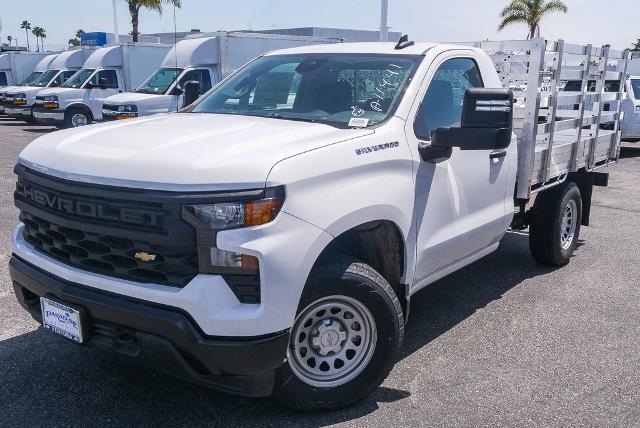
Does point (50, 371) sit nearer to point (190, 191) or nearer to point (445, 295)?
point (190, 191)

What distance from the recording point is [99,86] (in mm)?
18031

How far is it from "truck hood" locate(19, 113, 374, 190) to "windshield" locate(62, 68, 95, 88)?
16771 mm

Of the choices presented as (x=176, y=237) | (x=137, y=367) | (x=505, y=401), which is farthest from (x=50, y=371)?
(x=505, y=401)

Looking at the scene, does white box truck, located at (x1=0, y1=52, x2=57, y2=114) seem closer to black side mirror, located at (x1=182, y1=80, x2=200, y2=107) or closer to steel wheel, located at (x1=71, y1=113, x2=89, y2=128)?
steel wheel, located at (x1=71, y1=113, x2=89, y2=128)

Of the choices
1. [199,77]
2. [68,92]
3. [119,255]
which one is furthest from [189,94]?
[68,92]

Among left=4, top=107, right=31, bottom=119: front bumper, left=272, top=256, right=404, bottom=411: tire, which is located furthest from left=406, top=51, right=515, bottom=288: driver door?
left=4, top=107, right=31, bottom=119: front bumper

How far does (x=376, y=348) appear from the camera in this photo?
342 cm

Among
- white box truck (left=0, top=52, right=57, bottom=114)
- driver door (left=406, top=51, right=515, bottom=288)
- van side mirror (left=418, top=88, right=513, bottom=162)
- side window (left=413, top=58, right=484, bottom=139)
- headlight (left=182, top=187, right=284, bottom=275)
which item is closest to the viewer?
headlight (left=182, top=187, right=284, bottom=275)

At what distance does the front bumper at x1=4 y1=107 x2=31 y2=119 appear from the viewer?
812 inches

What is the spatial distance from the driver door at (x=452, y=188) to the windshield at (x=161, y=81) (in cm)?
1151

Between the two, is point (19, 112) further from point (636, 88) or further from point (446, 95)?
point (446, 95)

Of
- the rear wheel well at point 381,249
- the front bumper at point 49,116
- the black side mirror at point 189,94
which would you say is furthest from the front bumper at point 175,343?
the front bumper at point 49,116

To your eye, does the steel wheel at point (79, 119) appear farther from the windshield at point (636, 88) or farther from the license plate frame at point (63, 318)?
the license plate frame at point (63, 318)

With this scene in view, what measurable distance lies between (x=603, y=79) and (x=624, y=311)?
8.44 feet
